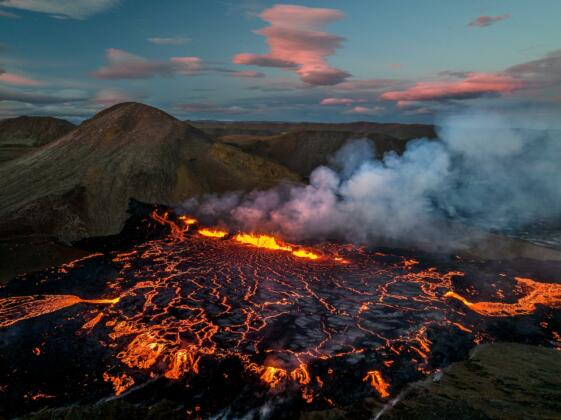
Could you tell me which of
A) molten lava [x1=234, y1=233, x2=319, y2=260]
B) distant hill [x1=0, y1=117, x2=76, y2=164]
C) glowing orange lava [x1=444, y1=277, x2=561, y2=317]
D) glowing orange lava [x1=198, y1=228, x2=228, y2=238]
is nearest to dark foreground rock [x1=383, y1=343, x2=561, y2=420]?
glowing orange lava [x1=444, y1=277, x2=561, y2=317]

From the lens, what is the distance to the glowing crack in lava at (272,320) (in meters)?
17.3

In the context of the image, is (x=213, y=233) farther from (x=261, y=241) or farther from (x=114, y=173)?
(x=114, y=173)

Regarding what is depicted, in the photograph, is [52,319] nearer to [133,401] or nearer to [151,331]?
[151,331]

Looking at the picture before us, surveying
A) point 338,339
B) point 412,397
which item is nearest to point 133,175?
point 338,339

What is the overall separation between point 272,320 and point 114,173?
35329 mm

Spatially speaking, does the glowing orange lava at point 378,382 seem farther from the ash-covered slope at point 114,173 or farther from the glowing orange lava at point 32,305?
the ash-covered slope at point 114,173

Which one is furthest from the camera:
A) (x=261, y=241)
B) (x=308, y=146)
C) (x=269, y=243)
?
(x=308, y=146)

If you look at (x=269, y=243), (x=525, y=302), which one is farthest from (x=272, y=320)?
(x=525, y=302)

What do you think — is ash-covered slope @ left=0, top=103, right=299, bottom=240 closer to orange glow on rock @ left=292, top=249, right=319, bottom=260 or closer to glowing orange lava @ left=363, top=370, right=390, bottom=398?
orange glow on rock @ left=292, top=249, right=319, bottom=260

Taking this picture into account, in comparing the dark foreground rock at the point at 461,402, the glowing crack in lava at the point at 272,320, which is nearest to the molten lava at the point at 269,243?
the glowing crack in lava at the point at 272,320

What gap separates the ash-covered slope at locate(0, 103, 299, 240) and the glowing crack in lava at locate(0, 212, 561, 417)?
366 inches

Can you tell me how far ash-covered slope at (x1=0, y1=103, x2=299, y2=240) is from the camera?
41.1 m

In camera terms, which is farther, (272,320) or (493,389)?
(272,320)

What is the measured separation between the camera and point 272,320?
23125 millimetres
